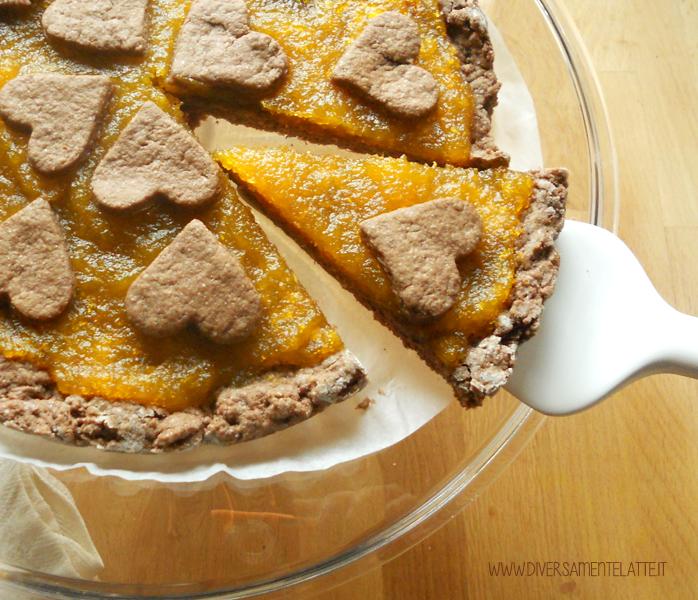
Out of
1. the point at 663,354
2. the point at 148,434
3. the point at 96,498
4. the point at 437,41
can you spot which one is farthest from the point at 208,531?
the point at 437,41

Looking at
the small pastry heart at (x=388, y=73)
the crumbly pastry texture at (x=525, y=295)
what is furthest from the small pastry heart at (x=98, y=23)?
the crumbly pastry texture at (x=525, y=295)

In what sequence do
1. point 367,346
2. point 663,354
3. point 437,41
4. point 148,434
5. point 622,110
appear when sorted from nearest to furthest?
point 148,434 < point 663,354 < point 437,41 < point 367,346 < point 622,110

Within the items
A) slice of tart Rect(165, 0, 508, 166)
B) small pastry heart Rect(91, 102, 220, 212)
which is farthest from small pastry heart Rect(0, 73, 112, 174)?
slice of tart Rect(165, 0, 508, 166)

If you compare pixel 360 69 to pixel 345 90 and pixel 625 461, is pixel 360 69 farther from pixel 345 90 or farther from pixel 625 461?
pixel 625 461

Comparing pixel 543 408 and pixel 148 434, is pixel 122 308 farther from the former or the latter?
pixel 543 408

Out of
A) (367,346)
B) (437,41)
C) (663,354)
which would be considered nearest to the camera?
(663,354)

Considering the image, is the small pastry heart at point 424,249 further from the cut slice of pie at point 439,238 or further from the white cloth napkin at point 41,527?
the white cloth napkin at point 41,527
